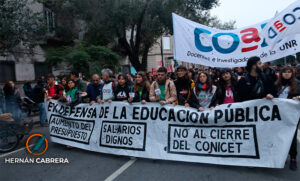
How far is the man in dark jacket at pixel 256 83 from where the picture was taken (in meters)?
3.98

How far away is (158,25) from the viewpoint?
56.9 ft

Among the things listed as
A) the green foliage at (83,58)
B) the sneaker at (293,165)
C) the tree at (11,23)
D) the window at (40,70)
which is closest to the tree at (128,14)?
the green foliage at (83,58)

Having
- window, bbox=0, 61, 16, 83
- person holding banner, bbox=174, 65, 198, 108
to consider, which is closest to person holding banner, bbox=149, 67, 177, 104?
person holding banner, bbox=174, 65, 198, 108

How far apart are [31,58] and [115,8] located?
19.5 feet

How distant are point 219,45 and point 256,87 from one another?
1.54 m

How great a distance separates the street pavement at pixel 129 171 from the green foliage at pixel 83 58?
7.58 m

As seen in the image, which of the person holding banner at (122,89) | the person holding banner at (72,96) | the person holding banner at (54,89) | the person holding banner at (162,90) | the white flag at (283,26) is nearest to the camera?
the white flag at (283,26)

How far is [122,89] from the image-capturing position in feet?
17.7

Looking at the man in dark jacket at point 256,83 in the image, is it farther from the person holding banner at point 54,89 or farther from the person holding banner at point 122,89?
the person holding banner at point 54,89

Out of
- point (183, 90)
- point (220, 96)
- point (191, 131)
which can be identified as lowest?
point (191, 131)

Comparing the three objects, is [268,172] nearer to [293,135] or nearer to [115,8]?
[293,135]

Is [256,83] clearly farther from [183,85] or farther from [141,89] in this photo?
[141,89]

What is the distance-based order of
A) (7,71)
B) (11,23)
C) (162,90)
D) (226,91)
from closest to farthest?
(226,91) → (162,90) → (11,23) → (7,71)

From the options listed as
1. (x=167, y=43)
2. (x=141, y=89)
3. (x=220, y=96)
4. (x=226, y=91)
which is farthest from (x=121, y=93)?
(x=167, y=43)
